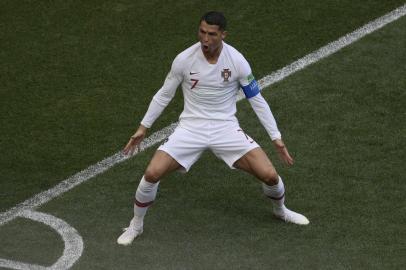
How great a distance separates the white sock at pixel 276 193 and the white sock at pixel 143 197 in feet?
3.35

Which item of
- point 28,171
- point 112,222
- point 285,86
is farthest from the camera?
point 285,86

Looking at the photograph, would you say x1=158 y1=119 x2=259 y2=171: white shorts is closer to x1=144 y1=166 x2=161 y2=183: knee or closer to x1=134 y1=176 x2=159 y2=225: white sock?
x1=144 y1=166 x2=161 y2=183: knee

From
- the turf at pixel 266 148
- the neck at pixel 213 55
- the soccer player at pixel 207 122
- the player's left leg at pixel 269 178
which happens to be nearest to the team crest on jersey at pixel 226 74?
the soccer player at pixel 207 122

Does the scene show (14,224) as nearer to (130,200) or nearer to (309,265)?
(130,200)

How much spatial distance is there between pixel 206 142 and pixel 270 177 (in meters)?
0.65

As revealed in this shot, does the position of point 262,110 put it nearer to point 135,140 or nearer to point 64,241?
point 135,140

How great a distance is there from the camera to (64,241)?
33.8 feet

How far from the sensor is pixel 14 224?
10656mm

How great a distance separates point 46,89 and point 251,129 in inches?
95.5

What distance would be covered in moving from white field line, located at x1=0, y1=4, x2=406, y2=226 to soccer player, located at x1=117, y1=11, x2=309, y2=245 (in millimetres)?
1211

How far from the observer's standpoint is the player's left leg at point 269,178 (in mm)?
10133

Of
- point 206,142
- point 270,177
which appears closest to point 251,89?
point 206,142

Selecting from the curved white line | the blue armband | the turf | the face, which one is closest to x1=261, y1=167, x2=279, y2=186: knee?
the turf

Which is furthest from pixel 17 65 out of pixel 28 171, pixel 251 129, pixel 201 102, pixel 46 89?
pixel 201 102
